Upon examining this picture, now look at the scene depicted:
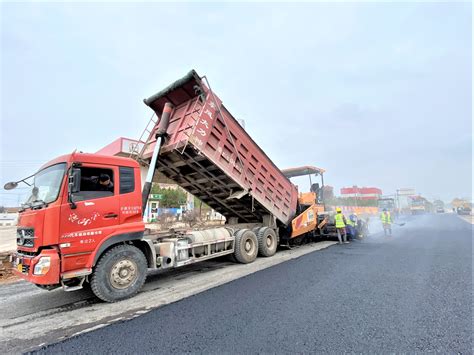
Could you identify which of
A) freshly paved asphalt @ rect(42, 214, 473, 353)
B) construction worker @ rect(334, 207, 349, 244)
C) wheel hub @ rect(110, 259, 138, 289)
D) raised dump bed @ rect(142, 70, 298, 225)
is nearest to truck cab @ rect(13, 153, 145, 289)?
wheel hub @ rect(110, 259, 138, 289)

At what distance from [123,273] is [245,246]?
3268 mm

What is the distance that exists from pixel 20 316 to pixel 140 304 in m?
1.59

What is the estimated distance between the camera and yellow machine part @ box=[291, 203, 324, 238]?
331 inches

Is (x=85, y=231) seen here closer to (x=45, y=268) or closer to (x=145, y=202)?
(x=45, y=268)

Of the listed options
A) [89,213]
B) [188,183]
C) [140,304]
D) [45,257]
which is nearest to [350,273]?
[140,304]

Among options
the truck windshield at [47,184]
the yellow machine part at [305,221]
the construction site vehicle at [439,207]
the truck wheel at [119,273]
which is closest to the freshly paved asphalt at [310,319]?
the truck wheel at [119,273]

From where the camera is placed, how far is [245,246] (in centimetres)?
684

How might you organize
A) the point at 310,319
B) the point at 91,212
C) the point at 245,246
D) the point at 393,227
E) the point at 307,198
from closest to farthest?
the point at 310,319 < the point at 91,212 < the point at 245,246 < the point at 307,198 < the point at 393,227

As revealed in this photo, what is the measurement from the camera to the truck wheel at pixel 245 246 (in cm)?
662

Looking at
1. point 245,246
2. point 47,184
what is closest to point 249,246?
point 245,246

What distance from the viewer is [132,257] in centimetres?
439

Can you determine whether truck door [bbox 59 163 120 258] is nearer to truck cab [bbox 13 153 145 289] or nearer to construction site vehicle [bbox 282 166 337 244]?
truck cab [bbox 13 153 145 289]

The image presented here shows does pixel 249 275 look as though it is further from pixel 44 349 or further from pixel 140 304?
pixel 44 349

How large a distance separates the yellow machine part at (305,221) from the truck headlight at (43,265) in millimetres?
6309
